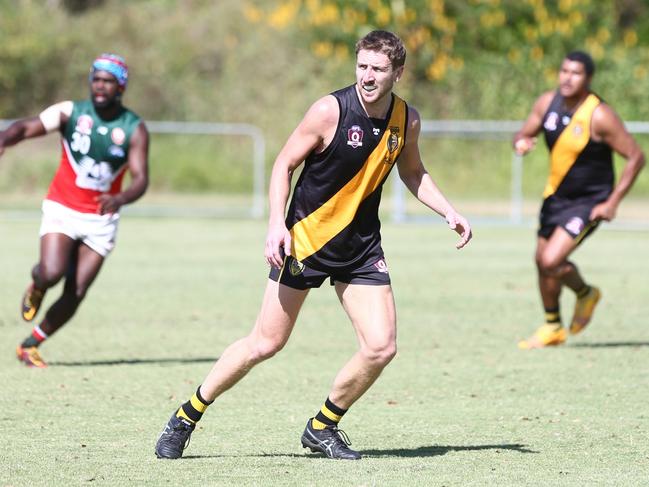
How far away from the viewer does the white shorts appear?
10023 mm

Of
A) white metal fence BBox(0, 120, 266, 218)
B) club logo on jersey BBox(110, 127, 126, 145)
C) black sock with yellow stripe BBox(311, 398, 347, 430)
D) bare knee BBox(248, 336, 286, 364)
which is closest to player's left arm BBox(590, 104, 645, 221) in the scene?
club logo on jersey BBox(110, 127, 126, 145)

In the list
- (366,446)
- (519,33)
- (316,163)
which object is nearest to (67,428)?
(366,446)

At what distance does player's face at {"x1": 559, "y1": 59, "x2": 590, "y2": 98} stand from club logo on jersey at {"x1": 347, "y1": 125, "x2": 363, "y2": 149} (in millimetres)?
4696

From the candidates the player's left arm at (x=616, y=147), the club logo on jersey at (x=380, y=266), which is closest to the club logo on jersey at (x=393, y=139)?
the club logo on jersey at (x=380, y=266)

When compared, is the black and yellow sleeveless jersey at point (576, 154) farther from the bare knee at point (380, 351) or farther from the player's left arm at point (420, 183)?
the bare knee at point (380, 351)

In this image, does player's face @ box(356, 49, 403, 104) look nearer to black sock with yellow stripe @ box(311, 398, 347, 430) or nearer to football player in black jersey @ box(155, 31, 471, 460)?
football player in black jersey @ box(155, 31, 471, 460)

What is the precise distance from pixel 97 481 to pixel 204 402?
2.65 ft

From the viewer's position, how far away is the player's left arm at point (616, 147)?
10898mm

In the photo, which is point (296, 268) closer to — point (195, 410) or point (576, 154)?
point (195, 410)

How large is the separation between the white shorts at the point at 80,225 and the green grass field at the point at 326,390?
3.05ft

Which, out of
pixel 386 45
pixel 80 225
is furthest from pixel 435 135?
pixel 386 45

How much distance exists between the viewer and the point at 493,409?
835 cm

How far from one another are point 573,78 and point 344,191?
4715mm

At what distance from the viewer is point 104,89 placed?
995 centimetres
